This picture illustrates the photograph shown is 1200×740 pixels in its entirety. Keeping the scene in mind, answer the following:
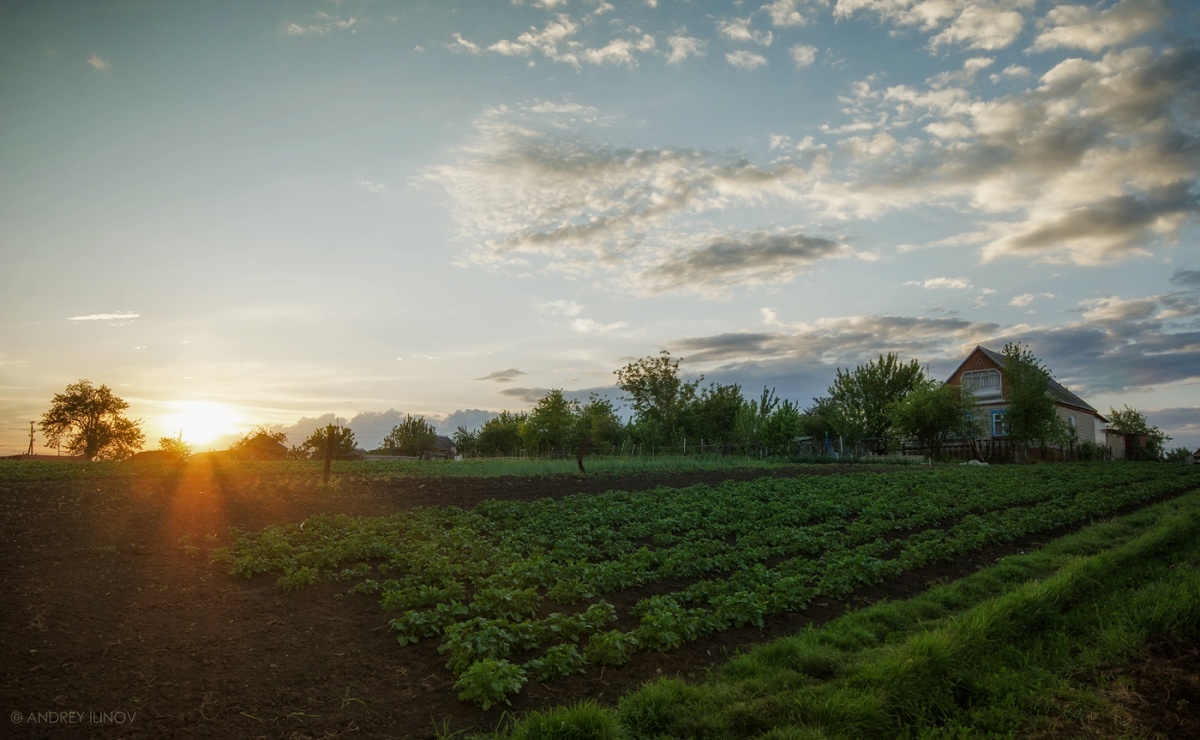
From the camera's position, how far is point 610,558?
10.6 m

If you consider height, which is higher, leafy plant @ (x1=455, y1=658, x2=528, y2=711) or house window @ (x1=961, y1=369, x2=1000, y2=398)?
house window @ (x1=961, y1=369, x2=1000, y2=398)

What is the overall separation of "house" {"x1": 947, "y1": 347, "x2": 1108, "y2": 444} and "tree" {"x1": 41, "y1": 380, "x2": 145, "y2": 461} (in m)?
70.1

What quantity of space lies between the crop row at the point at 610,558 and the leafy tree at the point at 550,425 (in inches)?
1664

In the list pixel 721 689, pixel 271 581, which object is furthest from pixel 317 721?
pixel 271 581

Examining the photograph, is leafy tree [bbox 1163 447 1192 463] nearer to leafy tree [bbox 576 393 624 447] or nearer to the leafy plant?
leafy tree [bbox 576 393 624 447]

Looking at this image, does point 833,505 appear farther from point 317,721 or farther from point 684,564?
point 317,721

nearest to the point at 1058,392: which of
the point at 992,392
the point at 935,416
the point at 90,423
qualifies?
the point at 992,392

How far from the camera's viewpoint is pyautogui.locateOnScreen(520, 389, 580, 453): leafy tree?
60219 millimetres

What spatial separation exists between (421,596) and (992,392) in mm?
55952

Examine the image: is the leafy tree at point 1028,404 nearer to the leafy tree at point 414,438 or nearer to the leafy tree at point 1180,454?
the leafy tree at point 1180,454

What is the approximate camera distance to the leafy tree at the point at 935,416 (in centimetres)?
4509

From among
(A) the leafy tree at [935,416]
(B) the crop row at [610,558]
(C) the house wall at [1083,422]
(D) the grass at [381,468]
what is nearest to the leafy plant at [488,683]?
(B) the crop row at [610,558]

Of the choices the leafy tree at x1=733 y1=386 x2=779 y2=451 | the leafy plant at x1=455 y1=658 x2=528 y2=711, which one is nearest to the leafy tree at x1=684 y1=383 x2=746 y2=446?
the leafy tree at x1=733 y1=386 x2=779 y2=451

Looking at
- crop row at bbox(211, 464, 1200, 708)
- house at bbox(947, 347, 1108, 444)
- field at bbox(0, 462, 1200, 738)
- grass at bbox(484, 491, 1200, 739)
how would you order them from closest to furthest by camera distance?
grass at bbox(484, 491, 1200, 739)
field at bbox(0, 462, 1200, 738)
crop row at bbox(211, 464, 1200, 708)
house at bbox(947, 347, 1108, 444)
